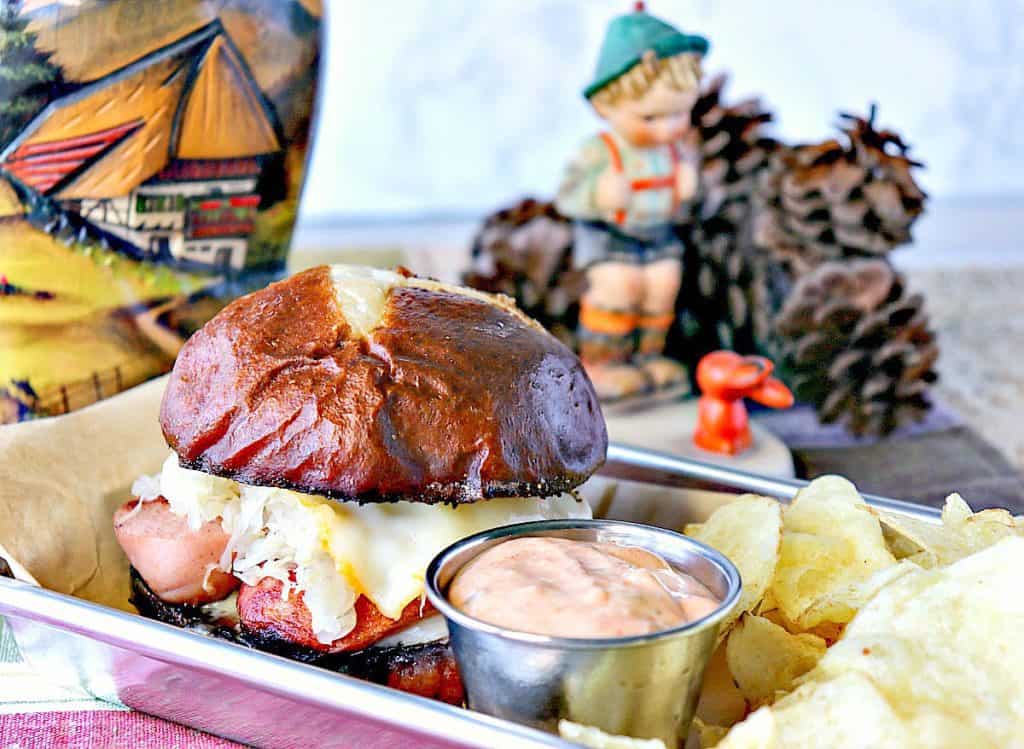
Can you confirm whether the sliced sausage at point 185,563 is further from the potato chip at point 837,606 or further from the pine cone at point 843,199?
the pine cone at point 843,199

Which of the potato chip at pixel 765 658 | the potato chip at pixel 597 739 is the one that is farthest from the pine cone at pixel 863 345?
the potato chip at pixel 597 739

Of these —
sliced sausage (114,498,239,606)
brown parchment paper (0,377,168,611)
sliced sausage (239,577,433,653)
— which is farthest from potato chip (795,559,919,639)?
brown parchment paper (0,377,168,611)

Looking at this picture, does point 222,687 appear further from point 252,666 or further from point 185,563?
point 185,563

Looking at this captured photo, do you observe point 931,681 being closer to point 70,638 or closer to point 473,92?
point 70,638

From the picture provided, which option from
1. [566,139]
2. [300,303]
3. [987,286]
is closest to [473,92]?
[566,139]

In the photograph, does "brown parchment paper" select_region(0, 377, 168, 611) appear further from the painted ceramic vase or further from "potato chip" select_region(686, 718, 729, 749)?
"potato chip" select_region(686, 718, 729, 749)

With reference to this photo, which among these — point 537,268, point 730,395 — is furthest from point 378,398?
point 537,268
